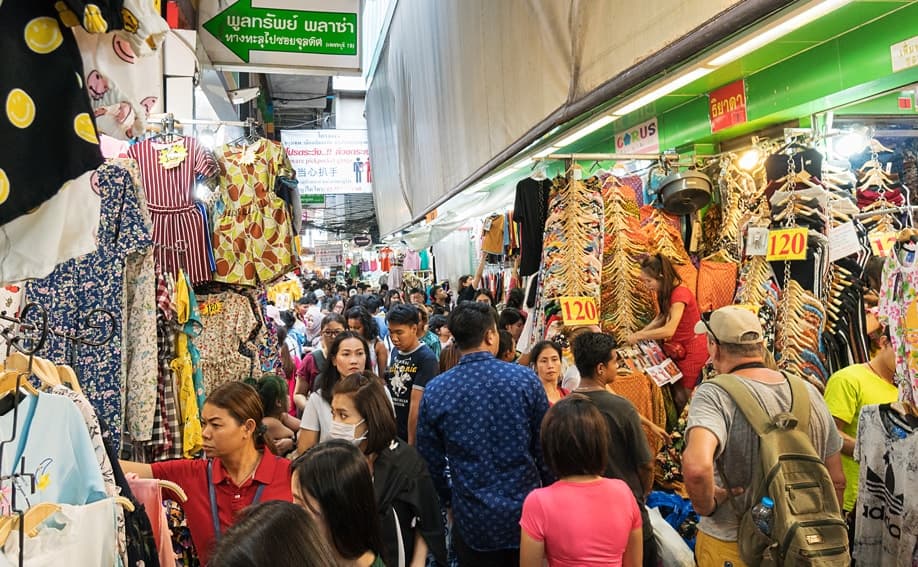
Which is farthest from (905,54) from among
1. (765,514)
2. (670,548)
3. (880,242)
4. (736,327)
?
(670,548)

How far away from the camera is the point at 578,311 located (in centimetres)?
391

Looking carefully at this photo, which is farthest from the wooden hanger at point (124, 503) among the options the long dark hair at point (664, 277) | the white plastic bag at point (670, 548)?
the long dark hair at point (664, 277)

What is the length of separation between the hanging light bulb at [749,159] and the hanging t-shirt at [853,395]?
1872 millimetres

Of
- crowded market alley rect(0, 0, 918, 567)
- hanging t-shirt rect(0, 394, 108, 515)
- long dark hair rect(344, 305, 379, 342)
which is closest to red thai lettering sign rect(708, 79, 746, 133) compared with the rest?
crowded market alley rect(0, 0, 918, 567)

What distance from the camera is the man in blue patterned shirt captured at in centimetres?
259

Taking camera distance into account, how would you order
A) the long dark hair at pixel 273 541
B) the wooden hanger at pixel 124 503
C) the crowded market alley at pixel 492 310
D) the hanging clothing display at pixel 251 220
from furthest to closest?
the hanging clothing display at pixel 251 220 < the wooden hanger at pixel 124 503 < the crowded market alley at pixel 492 310 < the long dark hair at pixel 273 541

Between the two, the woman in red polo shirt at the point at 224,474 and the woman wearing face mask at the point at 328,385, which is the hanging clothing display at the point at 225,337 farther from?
the woman in red polo shirt at the point at 224,474

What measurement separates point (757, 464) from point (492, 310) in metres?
1.30

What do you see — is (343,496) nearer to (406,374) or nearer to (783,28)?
(783,28)

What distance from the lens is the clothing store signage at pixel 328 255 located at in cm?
2103

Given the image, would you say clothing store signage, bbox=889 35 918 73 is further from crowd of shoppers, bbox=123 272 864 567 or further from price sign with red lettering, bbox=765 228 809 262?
crowd of shoppers, bbox=123 272 864 567

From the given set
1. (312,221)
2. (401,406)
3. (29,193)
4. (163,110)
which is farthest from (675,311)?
(312,221)

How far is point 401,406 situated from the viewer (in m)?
4.12

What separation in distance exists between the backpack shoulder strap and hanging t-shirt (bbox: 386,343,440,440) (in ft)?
6.86
